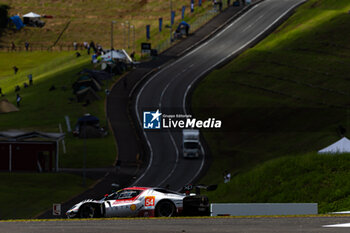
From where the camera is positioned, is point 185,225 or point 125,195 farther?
point 125,195

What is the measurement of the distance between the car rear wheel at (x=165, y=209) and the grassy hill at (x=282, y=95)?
20.7m

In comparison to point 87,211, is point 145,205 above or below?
above

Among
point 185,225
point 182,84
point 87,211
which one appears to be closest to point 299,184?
point 87,211

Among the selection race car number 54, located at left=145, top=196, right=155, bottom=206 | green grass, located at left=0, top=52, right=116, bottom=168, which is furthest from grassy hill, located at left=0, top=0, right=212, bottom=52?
race car number 54, located at left=145, top=196, right=155, bottom=206

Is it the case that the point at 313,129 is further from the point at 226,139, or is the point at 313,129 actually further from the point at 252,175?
the point at 252,175

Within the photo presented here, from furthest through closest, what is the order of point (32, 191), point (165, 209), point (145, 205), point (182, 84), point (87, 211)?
point (182, 84) → point (32, 191) → point (87, 211) → point (145, 205) → point (165, 209)

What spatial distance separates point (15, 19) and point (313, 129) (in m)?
109

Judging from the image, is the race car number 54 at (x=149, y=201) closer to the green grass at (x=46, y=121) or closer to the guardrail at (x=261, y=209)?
the guardrail at (x=261, y=209)

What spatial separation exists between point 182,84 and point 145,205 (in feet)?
261

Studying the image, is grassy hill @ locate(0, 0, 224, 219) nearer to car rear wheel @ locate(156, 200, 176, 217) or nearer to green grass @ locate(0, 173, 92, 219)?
green grass @ locate(0, 173, 92, 219)

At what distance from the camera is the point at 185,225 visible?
27.2 metres

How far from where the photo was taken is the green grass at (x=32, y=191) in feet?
188

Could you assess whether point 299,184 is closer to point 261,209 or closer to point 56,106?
point 261,209

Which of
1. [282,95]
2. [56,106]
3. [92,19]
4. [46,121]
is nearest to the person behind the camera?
[46,121]
